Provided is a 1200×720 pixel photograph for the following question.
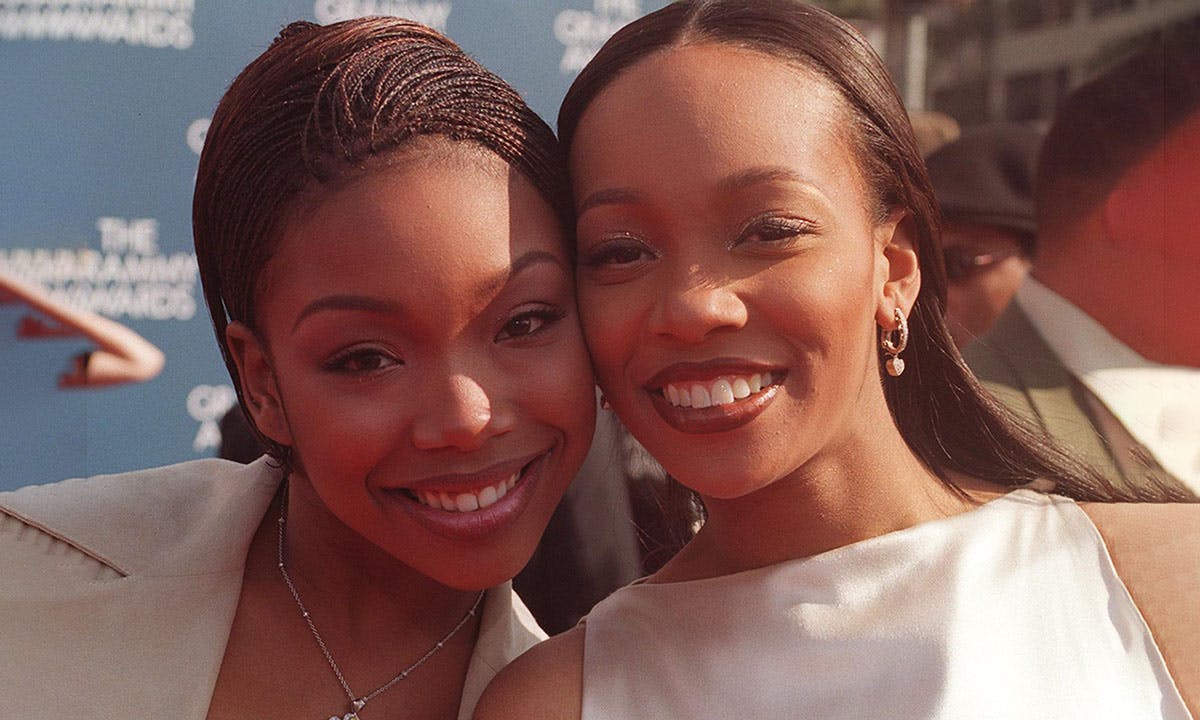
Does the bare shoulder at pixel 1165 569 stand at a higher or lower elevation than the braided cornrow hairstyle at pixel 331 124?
lower

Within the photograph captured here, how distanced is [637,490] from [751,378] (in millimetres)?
896

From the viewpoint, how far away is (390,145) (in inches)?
68.1

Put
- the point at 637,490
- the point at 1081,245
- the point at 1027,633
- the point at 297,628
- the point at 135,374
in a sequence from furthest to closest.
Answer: the point at 1081,245 < the point at 135,374 < the point at 637,490 < the point at 297,628 < the point at 1027,633

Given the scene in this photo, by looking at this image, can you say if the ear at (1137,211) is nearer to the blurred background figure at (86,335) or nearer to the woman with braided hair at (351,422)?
the woman with braided hair at (351,422)

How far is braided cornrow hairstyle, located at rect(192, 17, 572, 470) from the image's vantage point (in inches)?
68.6

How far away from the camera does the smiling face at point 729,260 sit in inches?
64.7

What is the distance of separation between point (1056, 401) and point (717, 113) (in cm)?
143

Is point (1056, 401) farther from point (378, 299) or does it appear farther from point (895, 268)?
point (378, 299)

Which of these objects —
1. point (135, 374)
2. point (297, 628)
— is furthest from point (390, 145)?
point (135, 374)

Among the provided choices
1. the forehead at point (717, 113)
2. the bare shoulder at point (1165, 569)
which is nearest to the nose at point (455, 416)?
the forehead at point (717, 113)

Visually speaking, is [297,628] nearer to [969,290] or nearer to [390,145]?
[390,145]

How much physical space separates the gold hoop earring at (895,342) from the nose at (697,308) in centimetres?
29

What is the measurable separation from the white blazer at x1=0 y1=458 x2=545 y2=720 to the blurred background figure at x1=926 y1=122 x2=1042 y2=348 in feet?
5.52

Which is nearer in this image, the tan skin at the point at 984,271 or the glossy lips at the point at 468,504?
the glossy lips at the point at 468,504
